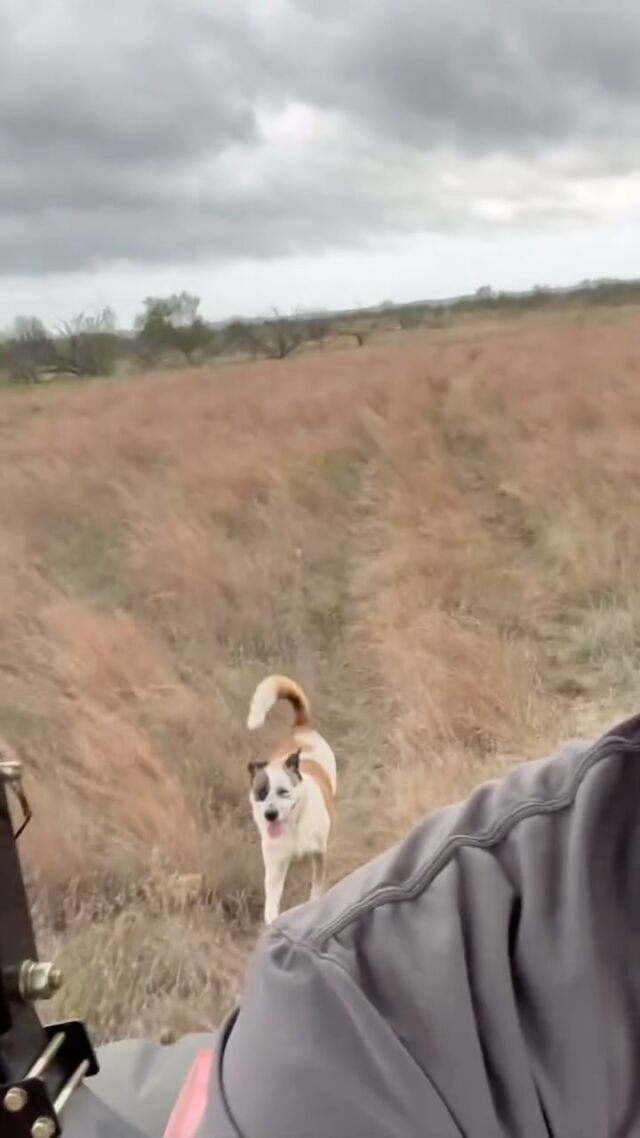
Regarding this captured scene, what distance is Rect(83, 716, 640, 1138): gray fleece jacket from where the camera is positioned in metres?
0.57

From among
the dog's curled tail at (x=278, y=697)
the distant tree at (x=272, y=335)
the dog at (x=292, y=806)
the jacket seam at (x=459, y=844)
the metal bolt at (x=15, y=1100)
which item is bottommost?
the metal bolt at (x=15, y=1100)

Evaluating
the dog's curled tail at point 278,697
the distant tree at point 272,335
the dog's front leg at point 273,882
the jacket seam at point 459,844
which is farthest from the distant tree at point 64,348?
the jacket seam at point 459,844

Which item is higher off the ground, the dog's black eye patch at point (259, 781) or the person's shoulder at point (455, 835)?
the person's shoulder at point (455, 835)

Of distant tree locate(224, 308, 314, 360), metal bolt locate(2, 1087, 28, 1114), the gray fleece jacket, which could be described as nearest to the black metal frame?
metal bolt locate(2, 1087, 28, 1114)

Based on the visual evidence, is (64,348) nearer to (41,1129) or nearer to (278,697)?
(278,697)

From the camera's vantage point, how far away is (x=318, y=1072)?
56cm

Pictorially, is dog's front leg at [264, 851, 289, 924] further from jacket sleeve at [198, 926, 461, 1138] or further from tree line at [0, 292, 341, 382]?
jacket sleeve at [198, 926, 461, 1138]

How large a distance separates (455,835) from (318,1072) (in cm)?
14

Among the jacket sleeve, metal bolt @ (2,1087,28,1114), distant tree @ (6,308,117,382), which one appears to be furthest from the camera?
distant tree @ (6,308,117,382)

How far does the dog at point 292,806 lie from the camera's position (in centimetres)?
131

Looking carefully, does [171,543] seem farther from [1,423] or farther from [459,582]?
[459,582]

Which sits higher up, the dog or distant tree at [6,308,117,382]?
distant tree at [6,308,117,382]

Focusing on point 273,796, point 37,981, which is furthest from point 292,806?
point 37,981

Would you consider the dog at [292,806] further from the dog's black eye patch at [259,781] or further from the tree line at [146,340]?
the tree line at [146,340]
